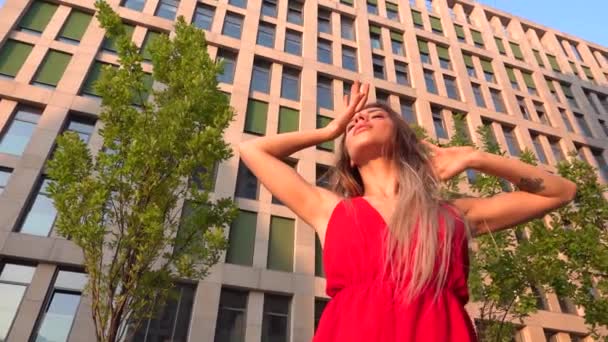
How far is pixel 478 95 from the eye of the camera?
79.8 ft

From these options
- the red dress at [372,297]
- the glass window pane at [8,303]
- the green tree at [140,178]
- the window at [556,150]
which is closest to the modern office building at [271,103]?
the glass window pane at [8,303]

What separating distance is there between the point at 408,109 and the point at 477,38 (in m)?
11.1

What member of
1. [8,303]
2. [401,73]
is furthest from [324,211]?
[401,73]

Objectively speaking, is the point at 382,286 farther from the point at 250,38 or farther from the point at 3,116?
the point at 250,38

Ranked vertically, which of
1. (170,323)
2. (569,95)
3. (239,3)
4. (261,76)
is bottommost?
(170,323)

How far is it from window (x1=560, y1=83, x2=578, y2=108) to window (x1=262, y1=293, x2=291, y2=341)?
1000 inches

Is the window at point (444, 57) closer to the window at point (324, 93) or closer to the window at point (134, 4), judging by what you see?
the window at point (324, 93)

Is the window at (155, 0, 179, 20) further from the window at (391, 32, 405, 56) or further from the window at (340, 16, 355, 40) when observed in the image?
the window at (391, 32, 405, 56)

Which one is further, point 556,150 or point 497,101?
point 497,101

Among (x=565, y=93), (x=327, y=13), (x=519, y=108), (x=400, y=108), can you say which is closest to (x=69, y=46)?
(x=327, y=13)

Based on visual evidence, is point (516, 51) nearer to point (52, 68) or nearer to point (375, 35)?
point (375, 35)

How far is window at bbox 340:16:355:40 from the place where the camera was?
2361 centimetres

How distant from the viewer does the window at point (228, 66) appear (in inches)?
719

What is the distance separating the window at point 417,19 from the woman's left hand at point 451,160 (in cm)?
2698
